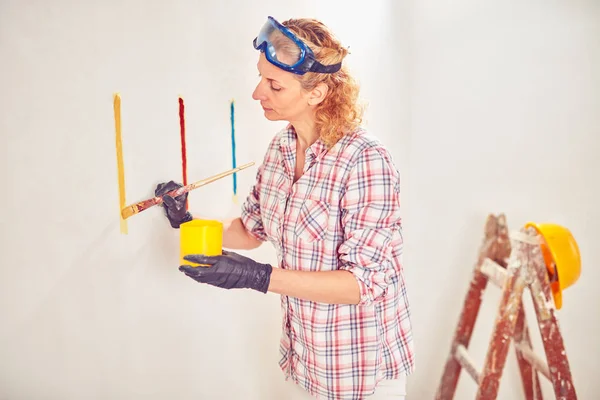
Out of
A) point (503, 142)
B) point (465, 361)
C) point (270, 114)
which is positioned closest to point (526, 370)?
point (465, 361)

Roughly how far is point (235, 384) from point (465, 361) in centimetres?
89

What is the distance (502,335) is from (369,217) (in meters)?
0.79

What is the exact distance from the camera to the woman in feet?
3.67

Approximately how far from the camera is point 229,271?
1.07m

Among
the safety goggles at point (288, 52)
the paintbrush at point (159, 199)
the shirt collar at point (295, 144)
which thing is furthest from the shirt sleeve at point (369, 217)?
the paintbrush at point (159, 199)

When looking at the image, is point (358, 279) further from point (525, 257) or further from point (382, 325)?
point (525, 257)

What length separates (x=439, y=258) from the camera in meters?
2.12

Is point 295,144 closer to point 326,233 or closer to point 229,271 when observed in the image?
point 326,233

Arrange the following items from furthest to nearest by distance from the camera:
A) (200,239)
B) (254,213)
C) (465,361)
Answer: (465,361) < (254,213) < (200,239)

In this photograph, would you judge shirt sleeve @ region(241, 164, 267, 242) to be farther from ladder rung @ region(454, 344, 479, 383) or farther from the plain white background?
ladder rung @ region(454, 344, 479, 383)

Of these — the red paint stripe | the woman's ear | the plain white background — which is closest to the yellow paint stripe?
the plain white background

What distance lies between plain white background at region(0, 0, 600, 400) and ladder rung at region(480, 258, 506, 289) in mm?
250

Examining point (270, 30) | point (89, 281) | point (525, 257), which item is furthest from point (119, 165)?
point (525, 257)

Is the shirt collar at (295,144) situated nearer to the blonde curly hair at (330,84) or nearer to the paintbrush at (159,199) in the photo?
the blonde curly hair at (330,84)
